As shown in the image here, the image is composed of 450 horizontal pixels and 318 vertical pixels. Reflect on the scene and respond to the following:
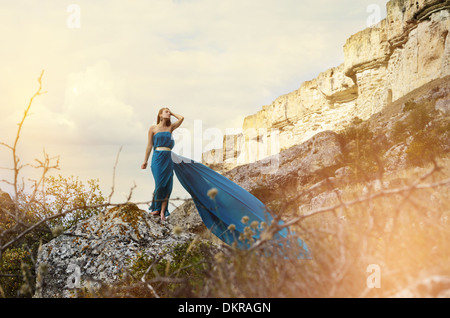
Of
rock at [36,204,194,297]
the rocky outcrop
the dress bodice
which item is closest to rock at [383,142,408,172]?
the rocky outcrop

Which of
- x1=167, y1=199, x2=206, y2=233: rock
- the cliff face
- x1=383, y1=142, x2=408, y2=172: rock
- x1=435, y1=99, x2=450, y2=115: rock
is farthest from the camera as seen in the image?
the cliff face

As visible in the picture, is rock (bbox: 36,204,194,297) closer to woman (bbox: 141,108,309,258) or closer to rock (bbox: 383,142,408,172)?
woman (bbox: 141,108,309,258)

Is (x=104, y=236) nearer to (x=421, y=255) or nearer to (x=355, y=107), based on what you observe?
(x=421, y=255)

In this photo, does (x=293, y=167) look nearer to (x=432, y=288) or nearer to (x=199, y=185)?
(x=199, y=185)

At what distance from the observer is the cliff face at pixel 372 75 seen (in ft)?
90.5

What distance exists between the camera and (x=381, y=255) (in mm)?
2445

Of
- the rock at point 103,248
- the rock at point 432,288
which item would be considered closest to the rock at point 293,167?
the rock at point 103,248

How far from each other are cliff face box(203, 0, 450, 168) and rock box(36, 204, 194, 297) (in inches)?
1026

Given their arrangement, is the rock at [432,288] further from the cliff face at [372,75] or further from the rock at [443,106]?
the cliff face at [372,75]

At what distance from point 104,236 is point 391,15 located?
113ft

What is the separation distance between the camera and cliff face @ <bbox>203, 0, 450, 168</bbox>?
27.6 meters

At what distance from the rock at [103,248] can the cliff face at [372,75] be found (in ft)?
85.5

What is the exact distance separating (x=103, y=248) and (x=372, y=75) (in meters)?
36.5
